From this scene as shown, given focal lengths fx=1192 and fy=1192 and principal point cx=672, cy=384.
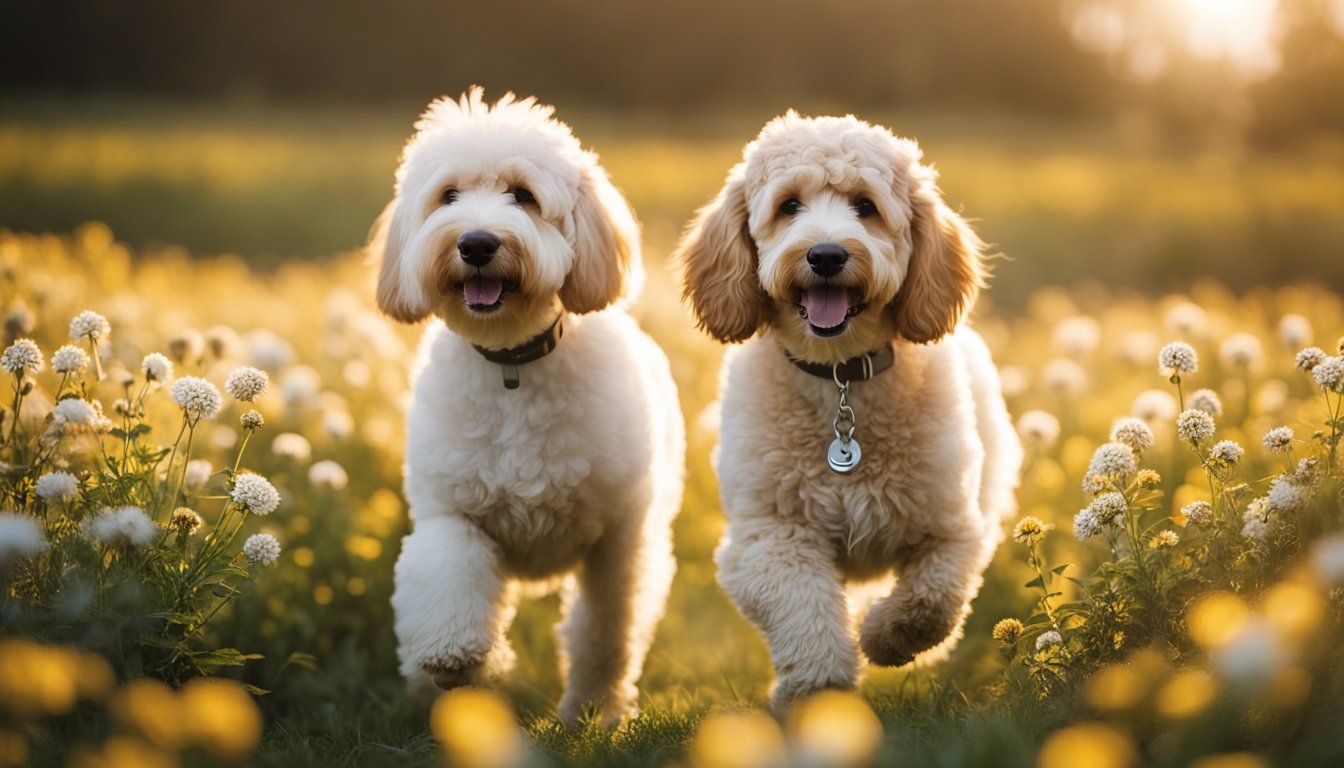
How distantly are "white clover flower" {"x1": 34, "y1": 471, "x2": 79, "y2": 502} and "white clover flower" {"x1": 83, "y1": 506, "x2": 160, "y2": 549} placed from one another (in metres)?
0.11

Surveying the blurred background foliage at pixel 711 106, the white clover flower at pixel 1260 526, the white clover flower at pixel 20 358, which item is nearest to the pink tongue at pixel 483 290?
the white clover flower at pixel 20 358

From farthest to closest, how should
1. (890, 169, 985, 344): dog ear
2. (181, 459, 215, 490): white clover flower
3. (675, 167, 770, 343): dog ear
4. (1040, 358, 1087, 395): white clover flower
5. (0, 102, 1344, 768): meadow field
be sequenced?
1. (1040, 358, 1087, 395): white clover flower
2. (181, 459, 215, 490): white clover flower
3. (675, 167, 770, 343): dog ear
4. (890, 169, 985, 344): dog ear
5. (0, 102, 1344, 768): meadow field

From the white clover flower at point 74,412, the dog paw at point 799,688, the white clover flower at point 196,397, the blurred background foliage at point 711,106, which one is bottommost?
the white clover flower at point 74,412

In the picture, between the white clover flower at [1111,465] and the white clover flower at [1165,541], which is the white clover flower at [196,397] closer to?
the white clover flower at [1111,465]

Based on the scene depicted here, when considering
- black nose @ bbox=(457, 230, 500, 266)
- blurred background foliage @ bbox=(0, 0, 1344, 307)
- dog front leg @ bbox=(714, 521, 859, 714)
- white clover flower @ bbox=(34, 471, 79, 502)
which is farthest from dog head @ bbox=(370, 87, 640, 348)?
blurred background foliage @ bbox=(0, 0, 1344, 307)

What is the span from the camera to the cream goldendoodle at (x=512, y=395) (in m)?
4.06

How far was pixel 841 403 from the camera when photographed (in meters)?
4.04

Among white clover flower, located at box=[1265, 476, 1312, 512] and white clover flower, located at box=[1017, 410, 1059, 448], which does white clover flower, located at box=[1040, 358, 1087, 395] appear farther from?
white clover flower, located at box=[1265, 476, 1312, 512]

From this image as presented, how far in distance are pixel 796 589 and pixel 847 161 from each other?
1435 mm

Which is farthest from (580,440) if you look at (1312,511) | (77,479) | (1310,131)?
(1310,131)

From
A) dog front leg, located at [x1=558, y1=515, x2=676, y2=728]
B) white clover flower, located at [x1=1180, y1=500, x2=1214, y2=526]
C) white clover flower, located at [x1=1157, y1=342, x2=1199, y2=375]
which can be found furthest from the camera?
dog front leg, located at [x1=558, y1=515, x2=676, y2=728]

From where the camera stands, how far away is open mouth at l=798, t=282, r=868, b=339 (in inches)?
153

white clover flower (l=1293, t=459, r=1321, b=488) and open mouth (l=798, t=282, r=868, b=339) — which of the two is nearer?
white clover flower (l=1293, t=459, r=1321, b=488)

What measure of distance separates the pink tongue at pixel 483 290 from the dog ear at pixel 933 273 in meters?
1.36
